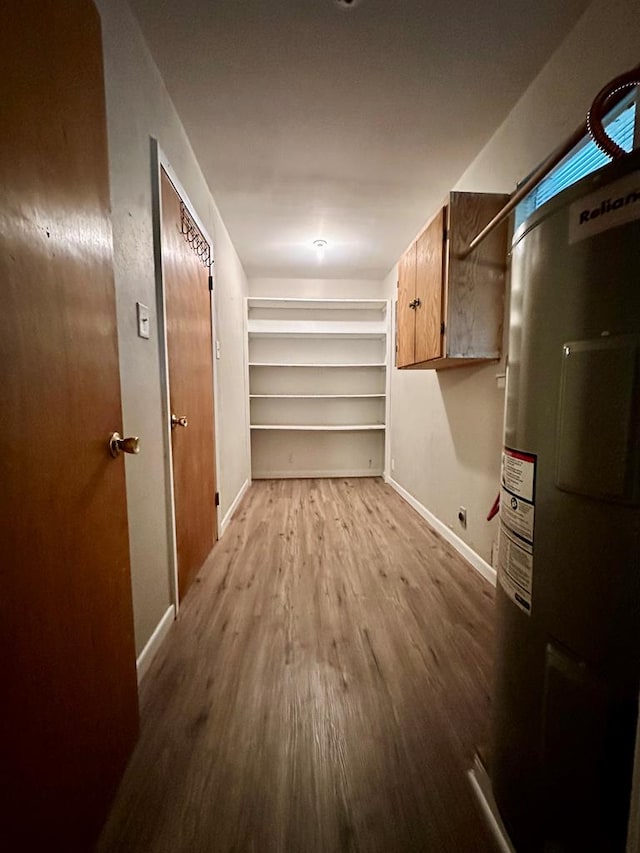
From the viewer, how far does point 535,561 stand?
2.15ft

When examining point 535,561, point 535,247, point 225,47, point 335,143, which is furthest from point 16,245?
point 335,143

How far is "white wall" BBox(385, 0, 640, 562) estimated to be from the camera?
3.91 ft

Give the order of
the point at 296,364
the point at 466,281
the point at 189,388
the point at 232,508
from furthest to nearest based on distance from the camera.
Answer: the point at 296,364, the point at 232,508, the point at 189,388, the point at 466,281

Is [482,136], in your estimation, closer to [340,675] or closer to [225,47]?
[225,47]

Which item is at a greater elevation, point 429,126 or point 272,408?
point 429,126

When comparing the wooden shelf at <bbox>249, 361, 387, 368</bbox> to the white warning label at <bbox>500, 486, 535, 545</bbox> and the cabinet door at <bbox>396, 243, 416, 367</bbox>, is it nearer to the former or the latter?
the cabinet door at <bbox>396, 243, 416, 367</bbox>

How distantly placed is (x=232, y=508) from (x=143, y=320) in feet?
6.84

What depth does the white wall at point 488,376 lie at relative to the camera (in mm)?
1192

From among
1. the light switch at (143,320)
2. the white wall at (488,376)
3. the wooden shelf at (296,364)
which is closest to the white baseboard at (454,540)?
the white wall at (488,376)

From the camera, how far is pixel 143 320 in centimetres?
133

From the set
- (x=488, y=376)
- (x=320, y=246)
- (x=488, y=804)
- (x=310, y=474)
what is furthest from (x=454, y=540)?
(x=320, y=246)

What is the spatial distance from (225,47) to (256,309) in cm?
274

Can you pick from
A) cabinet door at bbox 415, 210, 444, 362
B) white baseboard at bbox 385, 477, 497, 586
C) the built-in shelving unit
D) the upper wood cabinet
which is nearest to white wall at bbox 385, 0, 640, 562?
white baseboard at bbox 385, 477, 497, 586

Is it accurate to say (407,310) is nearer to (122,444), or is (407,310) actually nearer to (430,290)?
(430,290)
